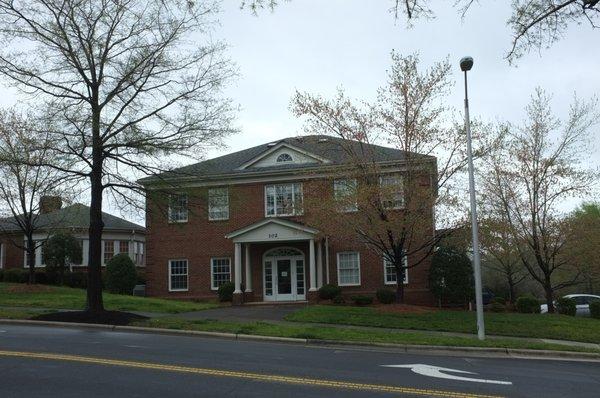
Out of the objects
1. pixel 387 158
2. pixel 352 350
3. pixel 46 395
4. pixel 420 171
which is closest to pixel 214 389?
pixel 46 395

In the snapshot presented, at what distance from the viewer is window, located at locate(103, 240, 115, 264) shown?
3828 centimetres

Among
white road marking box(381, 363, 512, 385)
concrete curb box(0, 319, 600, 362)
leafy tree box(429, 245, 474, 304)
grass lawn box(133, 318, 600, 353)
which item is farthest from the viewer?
leafy tree box(429, 245, 474, 304)

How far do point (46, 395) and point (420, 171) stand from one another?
51.2 feet

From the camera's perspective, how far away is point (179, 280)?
1214 inches

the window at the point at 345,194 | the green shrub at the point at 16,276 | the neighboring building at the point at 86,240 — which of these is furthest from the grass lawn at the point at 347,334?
the neighboring building at the point at 86,240

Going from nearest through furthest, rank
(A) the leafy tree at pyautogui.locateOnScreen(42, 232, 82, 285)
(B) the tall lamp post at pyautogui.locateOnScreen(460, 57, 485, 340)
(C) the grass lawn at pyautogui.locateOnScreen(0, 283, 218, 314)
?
(B) the tall lamp post at pyautogui.locateOnScreen(460, 57, 485, 340), (C) the grass lawn at pyautogui.locateOnScreen(0, 283, 218, 314), (A) the leafy tree at pyautogui.locateOnScreen(42, 232, 82, 285)

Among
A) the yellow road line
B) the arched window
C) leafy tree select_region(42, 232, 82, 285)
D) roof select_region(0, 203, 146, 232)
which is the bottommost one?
the yellow road line

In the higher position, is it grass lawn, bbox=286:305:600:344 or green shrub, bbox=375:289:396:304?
green shrub, bbox=375:289:396:304

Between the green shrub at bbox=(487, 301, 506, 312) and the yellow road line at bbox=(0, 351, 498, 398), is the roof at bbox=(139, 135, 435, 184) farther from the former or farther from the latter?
the yellow road line at bbox=(0, 351, 498, 398)

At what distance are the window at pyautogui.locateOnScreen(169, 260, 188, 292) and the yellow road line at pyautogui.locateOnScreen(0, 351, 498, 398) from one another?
67.6ft

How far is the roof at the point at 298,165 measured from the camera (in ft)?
59.7

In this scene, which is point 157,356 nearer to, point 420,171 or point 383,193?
point 383,193

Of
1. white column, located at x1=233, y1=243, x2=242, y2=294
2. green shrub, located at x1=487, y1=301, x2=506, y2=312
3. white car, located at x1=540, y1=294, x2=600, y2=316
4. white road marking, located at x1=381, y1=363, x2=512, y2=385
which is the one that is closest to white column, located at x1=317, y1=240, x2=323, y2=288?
white column, located at x1=233, y1=243, x2=242, y2=294

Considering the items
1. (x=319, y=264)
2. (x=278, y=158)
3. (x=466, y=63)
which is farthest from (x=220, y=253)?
(x=466, y=63)
